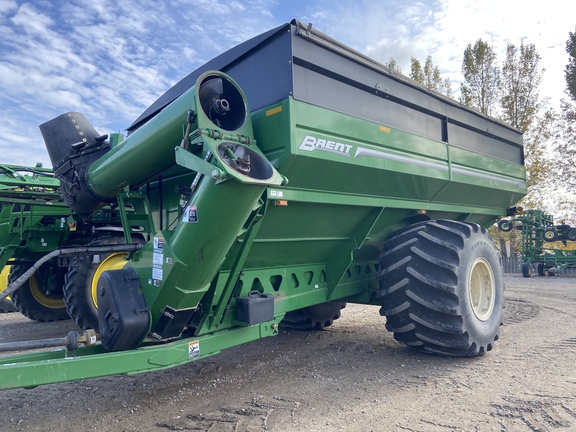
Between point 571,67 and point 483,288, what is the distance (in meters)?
21.2

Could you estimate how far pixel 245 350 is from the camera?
486 centimetres

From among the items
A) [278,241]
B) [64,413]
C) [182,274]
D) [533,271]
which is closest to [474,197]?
[278,241]

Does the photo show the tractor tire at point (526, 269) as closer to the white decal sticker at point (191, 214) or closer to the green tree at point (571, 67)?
the green tree at point (571, 67)

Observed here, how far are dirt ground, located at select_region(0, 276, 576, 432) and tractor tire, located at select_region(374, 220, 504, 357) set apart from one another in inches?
9.4

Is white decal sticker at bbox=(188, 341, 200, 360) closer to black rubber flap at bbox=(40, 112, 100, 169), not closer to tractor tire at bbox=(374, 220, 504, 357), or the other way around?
tractor tire at bbox=(374, 220, 504, 357)

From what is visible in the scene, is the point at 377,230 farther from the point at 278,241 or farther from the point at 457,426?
the point at 457,426

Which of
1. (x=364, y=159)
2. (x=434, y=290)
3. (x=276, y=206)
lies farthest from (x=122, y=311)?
(x=434, y=290)

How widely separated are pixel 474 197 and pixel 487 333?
183 centimetres

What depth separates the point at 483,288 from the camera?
15.7 ft

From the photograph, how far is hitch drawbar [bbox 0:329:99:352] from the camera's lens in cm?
265

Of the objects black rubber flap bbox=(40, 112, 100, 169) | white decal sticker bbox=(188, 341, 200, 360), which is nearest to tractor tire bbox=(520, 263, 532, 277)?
white decal sticker bbox=(188, 341, 200, 360)

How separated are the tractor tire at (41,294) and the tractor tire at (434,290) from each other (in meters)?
5.12

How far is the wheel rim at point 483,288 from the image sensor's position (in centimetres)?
466

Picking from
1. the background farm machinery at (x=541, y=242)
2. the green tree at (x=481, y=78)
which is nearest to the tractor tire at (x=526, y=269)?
the background farm machinery at (x=541, y=242)
